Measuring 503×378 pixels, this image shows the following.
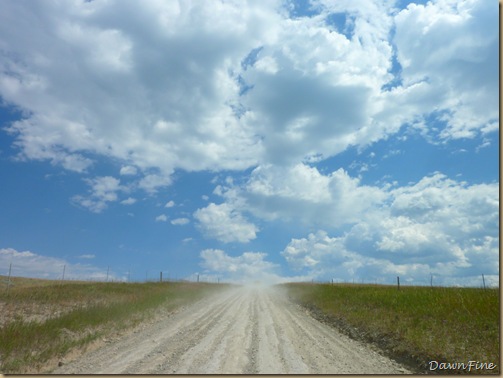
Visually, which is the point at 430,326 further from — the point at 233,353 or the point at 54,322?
the point at 54,322

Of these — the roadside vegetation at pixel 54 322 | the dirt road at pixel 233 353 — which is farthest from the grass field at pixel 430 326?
the roadside vegetation at pixel 54 322

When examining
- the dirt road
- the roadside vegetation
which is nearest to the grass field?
the dirt road

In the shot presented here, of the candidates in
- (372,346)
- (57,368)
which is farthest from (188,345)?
(372,346)

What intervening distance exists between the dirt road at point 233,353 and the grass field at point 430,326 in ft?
3.82

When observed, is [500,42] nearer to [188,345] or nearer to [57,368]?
[188,345]

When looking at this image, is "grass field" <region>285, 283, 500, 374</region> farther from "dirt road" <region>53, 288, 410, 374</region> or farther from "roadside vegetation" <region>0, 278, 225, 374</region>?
"roadside vegetation" <region>0, 278, 225, 374</region>

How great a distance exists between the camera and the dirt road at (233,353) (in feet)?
35.0

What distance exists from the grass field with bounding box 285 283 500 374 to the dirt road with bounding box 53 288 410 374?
3.82 ft

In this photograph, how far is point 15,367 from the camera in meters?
11.9

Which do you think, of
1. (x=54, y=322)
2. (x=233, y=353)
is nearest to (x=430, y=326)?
(x=233, y=353)

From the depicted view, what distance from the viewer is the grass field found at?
1196 cm

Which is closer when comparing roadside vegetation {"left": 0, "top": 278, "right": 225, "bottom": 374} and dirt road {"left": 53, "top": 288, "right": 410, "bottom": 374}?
dirt road {"left": 53, "top": 288, "right": 410, "bottom": 374}

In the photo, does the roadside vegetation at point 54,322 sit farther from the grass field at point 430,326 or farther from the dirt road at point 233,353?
Answer: the grass field at point 430,326

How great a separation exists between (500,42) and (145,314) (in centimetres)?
2276
